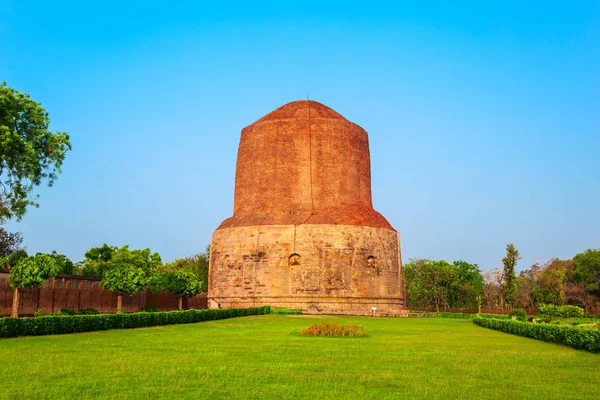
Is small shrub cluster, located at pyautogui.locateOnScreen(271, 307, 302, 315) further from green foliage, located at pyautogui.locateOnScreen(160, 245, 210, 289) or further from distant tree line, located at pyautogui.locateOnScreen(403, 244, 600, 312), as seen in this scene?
green foliage, located at pyautogui.locateOnScreen(160, 245, 210, 289)

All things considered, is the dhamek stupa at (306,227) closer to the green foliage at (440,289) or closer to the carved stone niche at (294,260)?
the carved stone niche at (294,260)

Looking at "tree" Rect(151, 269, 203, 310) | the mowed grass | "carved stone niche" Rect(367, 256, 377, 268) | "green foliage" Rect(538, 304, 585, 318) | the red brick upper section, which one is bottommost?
the mowed grass

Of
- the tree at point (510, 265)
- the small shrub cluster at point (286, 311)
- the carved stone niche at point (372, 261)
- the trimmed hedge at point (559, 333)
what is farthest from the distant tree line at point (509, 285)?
the trimmed hedge at point (559, 333)

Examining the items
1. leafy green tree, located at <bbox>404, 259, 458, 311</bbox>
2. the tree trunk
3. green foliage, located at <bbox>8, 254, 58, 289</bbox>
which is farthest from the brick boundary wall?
leafy green tree, located at <bbox>404, 259, 458, 311</bbox>

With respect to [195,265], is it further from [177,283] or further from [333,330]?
[333,330]

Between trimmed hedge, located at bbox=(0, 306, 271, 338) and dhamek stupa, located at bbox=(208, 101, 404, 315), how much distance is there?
33.9 ft

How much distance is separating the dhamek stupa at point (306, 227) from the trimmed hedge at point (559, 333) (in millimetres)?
14172

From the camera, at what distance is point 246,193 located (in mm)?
38281

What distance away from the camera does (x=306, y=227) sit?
112ft

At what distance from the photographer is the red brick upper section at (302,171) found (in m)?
36.3

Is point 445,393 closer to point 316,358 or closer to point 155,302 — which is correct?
point 316,358

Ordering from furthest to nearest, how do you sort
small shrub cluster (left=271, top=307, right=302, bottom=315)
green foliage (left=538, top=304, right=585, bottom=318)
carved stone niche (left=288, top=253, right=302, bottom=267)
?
carved stone niche (left=288, top=253, right=302, bottom=267), small shrub cluster (left=271, top=307, right=302, bottom=315), green foliage (left=538, top=304, right=585, bottom=318)

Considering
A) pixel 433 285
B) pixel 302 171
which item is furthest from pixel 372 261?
pixel 433 285

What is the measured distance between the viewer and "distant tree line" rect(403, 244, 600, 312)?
45.9m
